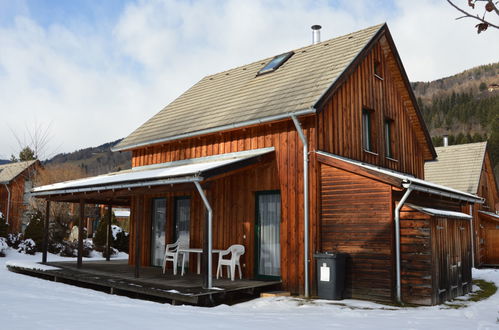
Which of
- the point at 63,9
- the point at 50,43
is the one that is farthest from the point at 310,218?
the point at 50,43

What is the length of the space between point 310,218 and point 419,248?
231 cm

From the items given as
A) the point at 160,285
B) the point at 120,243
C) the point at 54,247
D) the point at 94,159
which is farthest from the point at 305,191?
the point at 94,159

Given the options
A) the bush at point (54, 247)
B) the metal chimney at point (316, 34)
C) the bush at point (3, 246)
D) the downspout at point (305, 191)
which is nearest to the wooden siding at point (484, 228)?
the metal chimney at point (316, 34)

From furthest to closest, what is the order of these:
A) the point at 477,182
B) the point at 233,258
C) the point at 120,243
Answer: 1. the point at 120,243
2. the point at 477,182
3. the point at 233,258

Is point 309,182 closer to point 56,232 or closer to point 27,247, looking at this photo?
point 27,247

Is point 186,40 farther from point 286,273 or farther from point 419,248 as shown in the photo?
point 419,248

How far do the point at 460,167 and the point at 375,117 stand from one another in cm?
1262

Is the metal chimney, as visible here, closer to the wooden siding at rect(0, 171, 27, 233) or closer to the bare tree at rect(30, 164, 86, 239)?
the bare tree at rect(30, 164, 86, 239)

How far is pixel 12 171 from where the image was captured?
37.8 meters

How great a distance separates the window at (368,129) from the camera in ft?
41.0

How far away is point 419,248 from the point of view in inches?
350

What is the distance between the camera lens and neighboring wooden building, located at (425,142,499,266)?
69.4ft

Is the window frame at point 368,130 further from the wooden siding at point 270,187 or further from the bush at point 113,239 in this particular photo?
the bush at point 113,239

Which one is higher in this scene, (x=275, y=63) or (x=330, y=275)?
(x=275, y=63)
